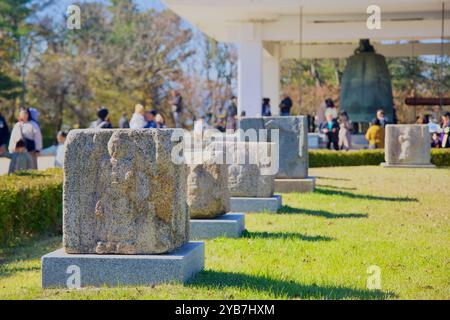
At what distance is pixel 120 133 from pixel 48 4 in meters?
41.3

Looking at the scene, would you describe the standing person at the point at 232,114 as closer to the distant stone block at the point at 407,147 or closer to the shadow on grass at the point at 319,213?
the distant stone block at the point at 407,147

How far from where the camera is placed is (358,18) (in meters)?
28.5

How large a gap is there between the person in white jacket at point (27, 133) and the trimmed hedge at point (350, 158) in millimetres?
8896

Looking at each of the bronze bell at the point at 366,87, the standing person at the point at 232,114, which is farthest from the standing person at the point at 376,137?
the standing person at the point at 232,114

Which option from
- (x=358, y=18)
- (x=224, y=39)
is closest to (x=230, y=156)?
(x=358, y=18)

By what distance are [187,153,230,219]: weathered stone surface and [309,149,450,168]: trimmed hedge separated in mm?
A: 13273

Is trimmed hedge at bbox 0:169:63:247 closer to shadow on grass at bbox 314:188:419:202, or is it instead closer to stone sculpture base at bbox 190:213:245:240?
stone sculpture base at bbox 190:213:245:240

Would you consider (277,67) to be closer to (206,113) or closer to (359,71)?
(359,71)

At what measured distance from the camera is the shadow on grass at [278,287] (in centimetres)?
646

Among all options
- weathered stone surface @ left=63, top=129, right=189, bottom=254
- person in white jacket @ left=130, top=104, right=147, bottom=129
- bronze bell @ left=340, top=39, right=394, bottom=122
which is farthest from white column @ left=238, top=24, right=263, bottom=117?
weathered stone surface @ left=63, top=129, right=189, bottom=254

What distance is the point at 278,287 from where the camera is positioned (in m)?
6.76

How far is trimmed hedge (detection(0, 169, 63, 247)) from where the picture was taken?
10422mm

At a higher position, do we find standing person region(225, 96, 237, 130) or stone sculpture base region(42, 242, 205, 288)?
standing person region(225, 96, 237, 130)

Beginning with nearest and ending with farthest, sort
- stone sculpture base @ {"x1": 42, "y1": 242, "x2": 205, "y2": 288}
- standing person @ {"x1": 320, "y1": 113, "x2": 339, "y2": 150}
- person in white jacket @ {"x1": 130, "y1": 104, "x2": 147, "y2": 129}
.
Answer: stone sculpture base @ {"x1": 42, "y1": 242, "x2": 205, "y2": 288}
person in white jacket @ {"x1": 130, "y1": 104, "x2": 147, "y2": 129}
standing person @ {"x1": 320, "y1": 113, "x2": 339, "y2": 150}
